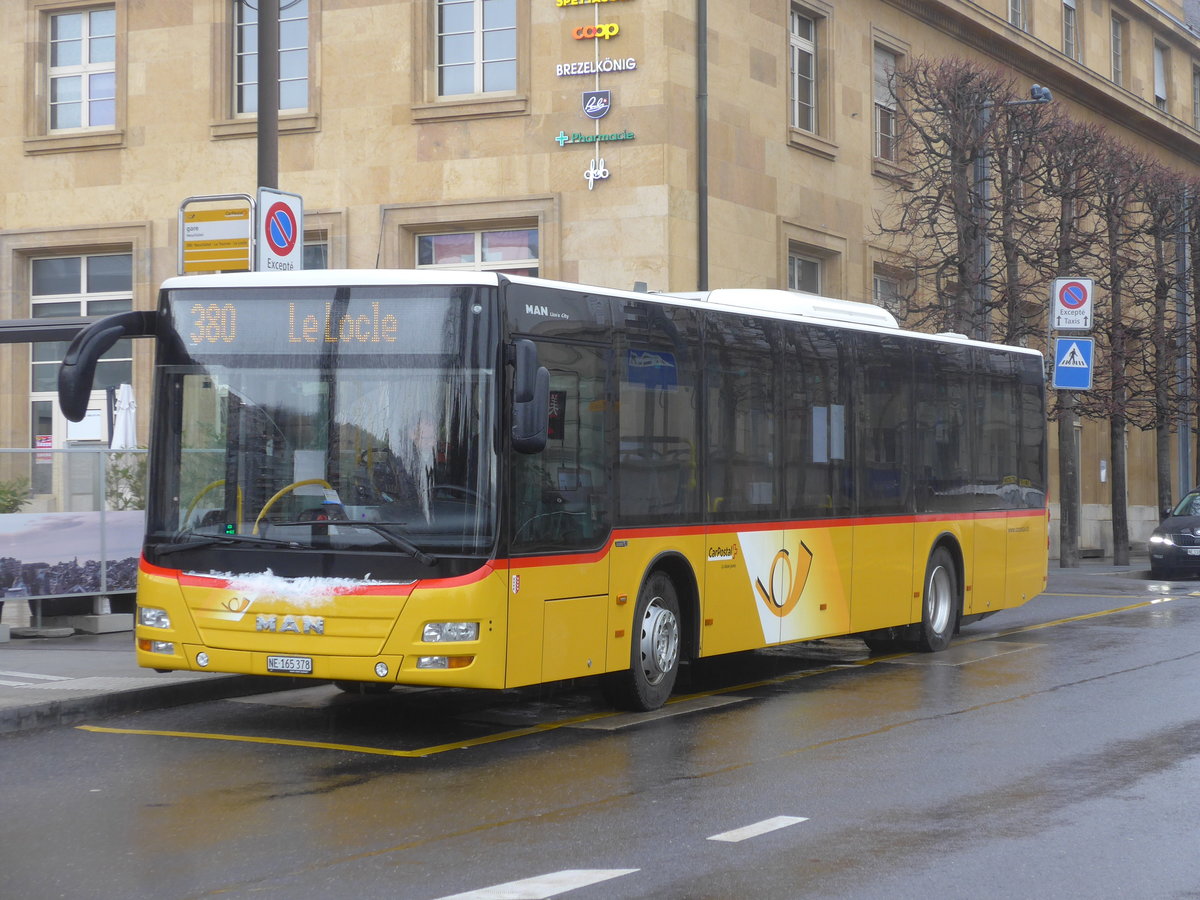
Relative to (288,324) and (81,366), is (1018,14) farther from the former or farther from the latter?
(81,366)

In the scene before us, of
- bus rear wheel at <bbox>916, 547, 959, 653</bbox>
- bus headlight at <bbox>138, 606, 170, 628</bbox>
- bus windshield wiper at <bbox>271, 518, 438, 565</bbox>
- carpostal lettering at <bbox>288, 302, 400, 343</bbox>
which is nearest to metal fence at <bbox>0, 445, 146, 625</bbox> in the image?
bus headlight at <bbox>138, 606, 170, 628</bbox>

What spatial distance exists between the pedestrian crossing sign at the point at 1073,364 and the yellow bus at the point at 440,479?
1620 cm

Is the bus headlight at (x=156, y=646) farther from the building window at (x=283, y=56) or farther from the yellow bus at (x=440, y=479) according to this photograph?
the building window at (x=283, y=56)

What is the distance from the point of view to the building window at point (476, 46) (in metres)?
24.5

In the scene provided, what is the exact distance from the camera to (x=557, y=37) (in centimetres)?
2403

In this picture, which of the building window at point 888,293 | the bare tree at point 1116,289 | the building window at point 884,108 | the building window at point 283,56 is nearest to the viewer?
the building window at point 283,56

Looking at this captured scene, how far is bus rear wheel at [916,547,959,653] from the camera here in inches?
600

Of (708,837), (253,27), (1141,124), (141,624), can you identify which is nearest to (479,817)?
(708,837)

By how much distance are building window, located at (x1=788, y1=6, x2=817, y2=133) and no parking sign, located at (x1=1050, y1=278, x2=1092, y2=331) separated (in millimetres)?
4782

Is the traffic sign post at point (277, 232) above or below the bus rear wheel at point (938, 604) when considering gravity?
above

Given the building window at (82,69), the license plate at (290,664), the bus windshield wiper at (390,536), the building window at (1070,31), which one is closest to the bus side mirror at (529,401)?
the bus windshield wiper at (390,536)

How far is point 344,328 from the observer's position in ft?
32.1

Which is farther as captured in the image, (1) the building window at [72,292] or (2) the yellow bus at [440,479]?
(1) the building window at [72,292]

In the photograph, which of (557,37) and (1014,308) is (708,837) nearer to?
(557,37)
